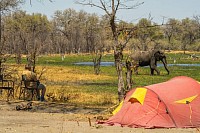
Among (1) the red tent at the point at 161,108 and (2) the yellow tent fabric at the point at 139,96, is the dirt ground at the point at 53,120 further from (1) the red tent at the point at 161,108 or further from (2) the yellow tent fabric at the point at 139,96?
(2) the yellow tent fabric at the point at 139,96

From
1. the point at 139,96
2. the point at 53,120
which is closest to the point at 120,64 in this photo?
the point at 139,96

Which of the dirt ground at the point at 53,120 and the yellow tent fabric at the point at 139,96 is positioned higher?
the yellow tent fabric at the point at 139,96

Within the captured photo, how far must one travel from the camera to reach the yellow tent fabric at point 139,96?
570 inches

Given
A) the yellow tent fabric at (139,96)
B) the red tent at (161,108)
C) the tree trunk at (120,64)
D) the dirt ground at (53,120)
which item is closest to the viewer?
the dirt ground at (53,120)

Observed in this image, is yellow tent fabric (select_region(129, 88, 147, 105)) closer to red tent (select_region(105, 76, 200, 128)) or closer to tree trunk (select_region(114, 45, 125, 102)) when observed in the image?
red tent (select_region(105, 76, 200, 128))

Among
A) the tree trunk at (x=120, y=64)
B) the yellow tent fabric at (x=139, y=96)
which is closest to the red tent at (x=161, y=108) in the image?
the yellow tent fabric at (x=139, y=96)

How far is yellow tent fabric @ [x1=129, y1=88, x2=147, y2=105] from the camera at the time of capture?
14480mm

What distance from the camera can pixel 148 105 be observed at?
562 inches

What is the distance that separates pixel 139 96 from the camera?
14.6m

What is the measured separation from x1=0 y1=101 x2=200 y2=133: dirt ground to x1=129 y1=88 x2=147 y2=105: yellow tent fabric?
1336mm

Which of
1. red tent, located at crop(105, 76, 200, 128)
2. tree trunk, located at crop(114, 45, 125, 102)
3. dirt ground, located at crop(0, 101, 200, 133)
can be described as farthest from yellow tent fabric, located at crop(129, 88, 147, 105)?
tree trunk, located at crop(114, 45, 125, 102)

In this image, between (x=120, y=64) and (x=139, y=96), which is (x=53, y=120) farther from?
(x=120, y=64)

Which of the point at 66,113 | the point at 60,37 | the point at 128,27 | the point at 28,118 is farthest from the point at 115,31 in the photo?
the point at 60,37

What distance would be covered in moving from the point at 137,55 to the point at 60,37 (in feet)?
256
